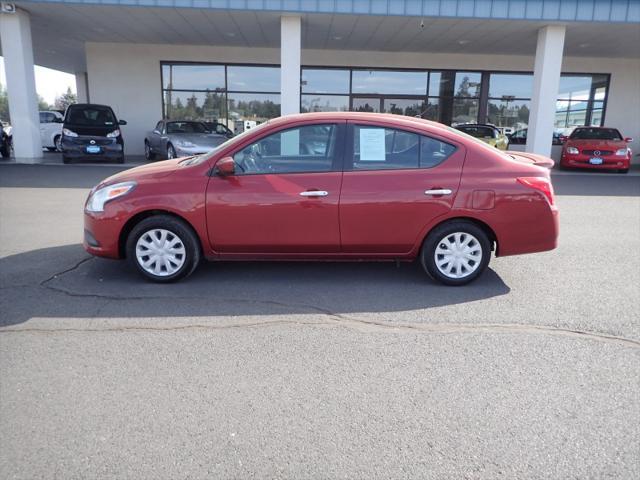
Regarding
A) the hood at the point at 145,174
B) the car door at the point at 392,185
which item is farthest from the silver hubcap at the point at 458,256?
the hood at the point at 145,174

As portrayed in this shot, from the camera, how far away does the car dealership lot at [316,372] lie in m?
2.60

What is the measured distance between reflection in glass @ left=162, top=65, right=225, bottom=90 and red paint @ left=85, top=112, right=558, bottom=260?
15.6 meters

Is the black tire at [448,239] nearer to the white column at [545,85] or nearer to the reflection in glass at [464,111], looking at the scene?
the white column at [545,85]

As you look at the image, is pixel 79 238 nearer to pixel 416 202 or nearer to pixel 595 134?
pixel 416 202

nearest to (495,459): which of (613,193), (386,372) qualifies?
(386,372)

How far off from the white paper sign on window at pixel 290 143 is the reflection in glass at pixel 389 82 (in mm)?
15657

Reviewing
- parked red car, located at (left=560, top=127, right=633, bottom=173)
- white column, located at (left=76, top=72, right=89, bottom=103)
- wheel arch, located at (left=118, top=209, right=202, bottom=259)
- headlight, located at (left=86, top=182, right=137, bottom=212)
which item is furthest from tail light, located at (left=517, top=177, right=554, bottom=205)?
white column, located at (left=76, top=72, right=89, bottom=103)

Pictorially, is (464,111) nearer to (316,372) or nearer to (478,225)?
(478,225)

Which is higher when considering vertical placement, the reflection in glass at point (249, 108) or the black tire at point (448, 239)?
the reflection in glass at point (249, 108)

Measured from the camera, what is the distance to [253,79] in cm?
1958

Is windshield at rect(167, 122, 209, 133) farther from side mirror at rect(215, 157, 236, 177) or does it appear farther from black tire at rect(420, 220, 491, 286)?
black tire at rect(420, 220, 491, 286)

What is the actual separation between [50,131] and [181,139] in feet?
29.5

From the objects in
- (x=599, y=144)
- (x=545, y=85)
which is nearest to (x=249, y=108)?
(x=545, y=85)

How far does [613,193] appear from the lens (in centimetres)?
1165
